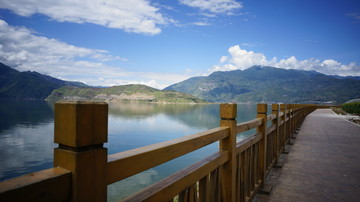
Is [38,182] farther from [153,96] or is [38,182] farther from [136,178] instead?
[153,96]

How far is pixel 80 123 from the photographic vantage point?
3.02ft

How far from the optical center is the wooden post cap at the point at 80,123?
3.00 feet

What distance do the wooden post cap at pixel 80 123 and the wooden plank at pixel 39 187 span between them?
128 millimetres

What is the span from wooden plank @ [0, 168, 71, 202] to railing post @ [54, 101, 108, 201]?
32mm

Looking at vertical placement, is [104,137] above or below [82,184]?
above

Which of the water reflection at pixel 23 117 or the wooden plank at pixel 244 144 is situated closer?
the wooden plank at pixel 244 144

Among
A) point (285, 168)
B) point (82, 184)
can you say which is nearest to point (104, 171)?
point (82, 184)

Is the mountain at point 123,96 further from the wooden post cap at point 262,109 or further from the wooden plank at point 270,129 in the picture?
the wooden post cap at point 262,109

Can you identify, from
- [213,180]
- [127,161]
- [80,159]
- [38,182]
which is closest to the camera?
[38,182]

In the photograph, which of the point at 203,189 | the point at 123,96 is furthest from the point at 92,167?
the point at 123,96

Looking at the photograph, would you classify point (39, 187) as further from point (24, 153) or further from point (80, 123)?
point (24, 153)

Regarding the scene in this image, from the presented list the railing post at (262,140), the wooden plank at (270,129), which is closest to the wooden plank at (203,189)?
the railing post at (262,140)

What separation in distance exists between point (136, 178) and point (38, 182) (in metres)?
17.9

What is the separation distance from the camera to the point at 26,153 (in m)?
26.4
